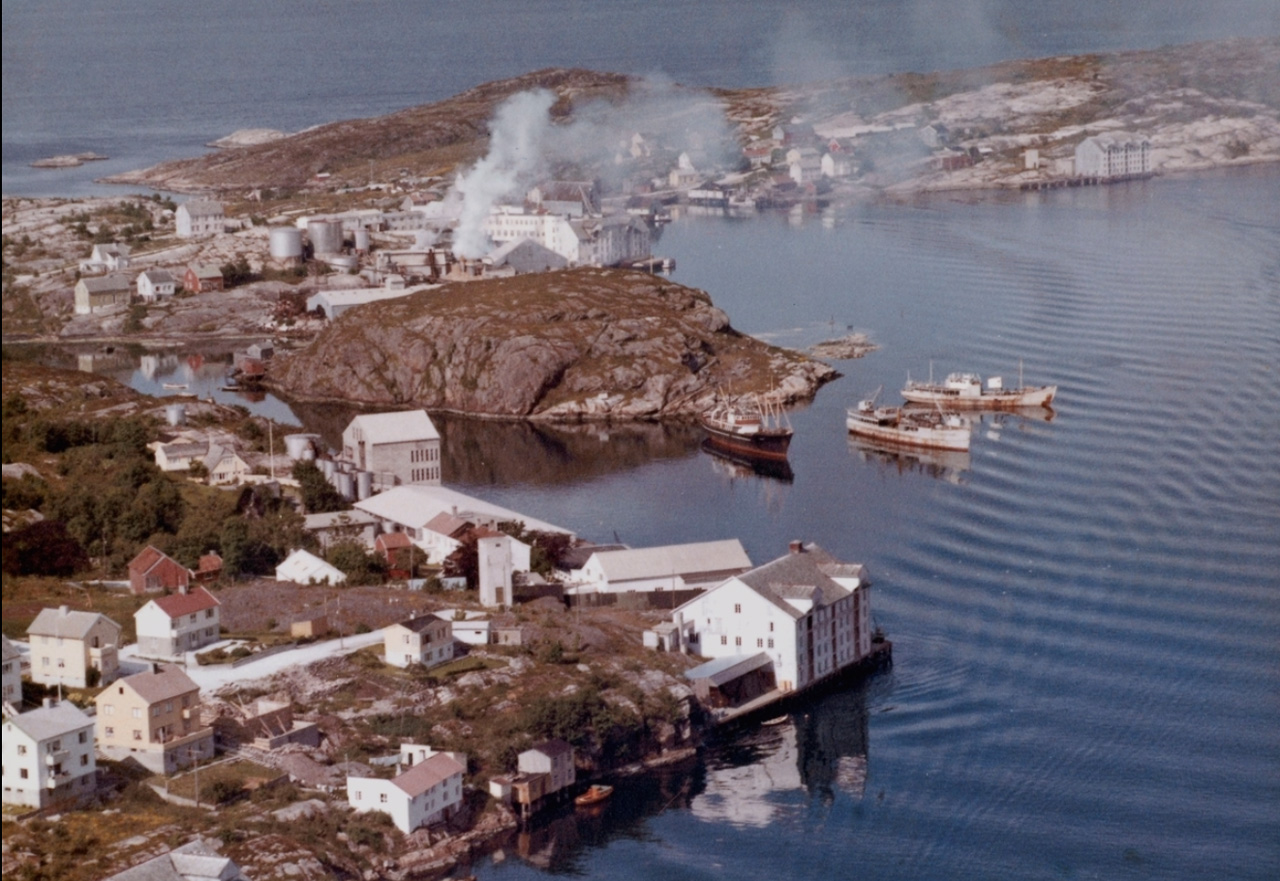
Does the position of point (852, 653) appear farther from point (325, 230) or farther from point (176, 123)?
point (176, 123)

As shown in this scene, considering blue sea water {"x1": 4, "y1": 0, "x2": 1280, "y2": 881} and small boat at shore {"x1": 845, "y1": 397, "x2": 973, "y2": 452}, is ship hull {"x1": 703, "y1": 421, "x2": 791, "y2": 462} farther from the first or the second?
small boat at shore {"x1": 845, "y1": 397, "x2": 973, "y2": 452}

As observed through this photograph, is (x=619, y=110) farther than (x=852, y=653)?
Yes

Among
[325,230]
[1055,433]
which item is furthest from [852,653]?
[325,230]

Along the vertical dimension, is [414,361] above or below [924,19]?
below

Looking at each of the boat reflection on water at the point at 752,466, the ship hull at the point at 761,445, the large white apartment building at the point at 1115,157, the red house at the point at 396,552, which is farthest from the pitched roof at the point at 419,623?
the large white apartment building at the point at 1115,157

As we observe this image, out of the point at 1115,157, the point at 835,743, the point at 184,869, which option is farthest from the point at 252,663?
the point at 1115,157

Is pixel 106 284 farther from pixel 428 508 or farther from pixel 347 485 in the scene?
pixel 428 508

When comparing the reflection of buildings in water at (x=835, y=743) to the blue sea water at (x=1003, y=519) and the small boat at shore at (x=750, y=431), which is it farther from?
the small boat at shore at (x=750, y=431)

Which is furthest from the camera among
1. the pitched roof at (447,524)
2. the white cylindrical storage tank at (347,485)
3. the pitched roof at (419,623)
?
the white cylindrical storage tank at (347,485)
